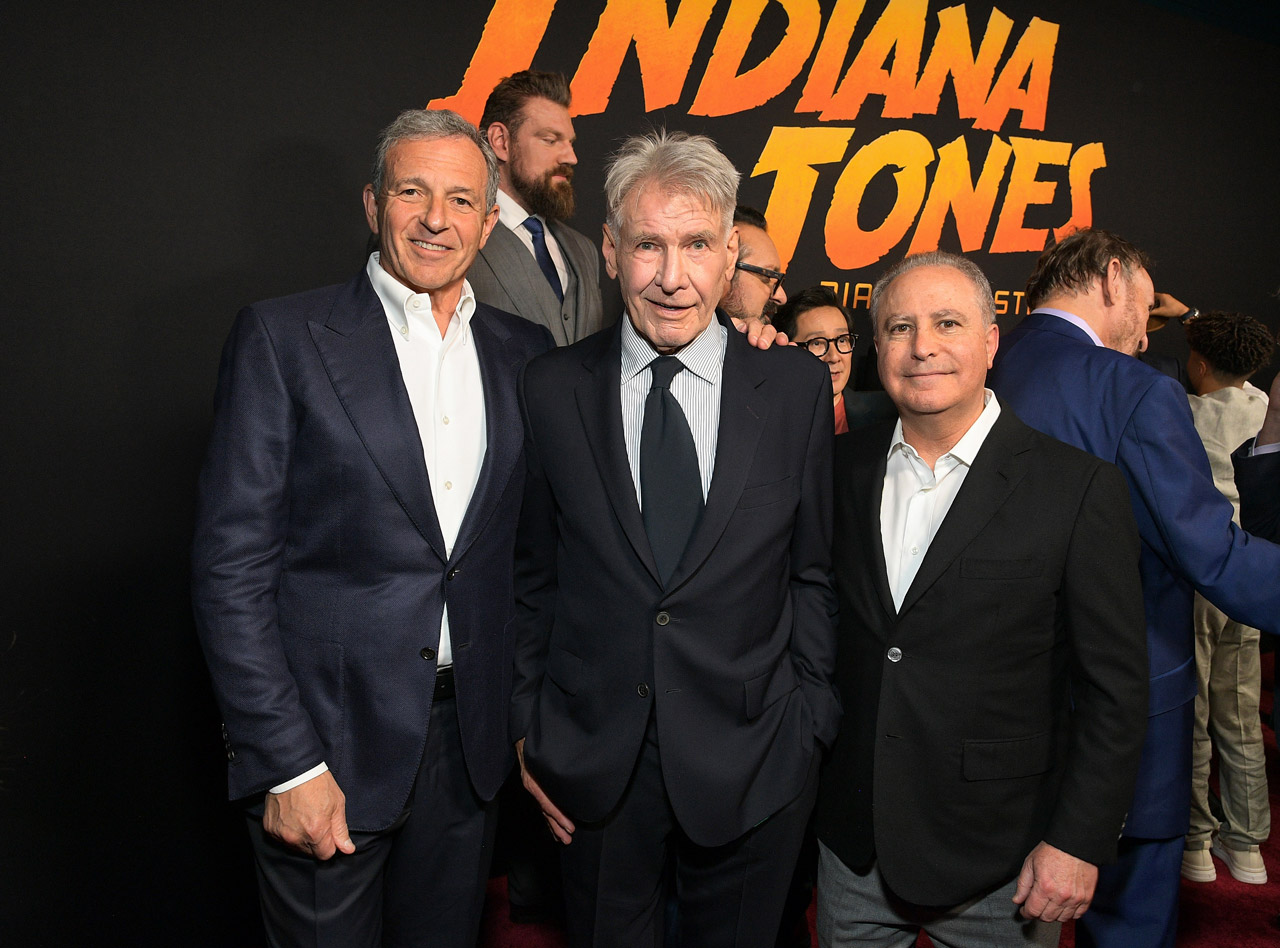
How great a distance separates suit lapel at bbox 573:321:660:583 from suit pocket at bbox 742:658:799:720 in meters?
0.28

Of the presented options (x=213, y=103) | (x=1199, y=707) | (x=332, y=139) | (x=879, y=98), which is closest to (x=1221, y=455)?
(x=1199, y=707)

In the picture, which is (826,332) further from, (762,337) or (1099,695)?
(1099,695)

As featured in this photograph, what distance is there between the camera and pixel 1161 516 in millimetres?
1869

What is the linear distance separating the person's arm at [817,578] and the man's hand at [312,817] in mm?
903

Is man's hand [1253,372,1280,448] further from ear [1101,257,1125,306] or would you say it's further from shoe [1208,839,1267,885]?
shoe [1208,839,1267,885]

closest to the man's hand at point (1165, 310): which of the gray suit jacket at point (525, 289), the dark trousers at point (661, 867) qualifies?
the gray suit jacket at point (525, 289)

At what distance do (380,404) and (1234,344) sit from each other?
3.47 m

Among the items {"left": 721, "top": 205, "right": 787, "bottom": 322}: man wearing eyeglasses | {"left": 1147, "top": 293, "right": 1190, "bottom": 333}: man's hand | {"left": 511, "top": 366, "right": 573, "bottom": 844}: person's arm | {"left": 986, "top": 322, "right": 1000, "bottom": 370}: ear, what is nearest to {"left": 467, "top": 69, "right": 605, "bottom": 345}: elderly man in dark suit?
{"left": 721, "top": 205, "right": 787, "bottom": 322}: man wearing eyeglasses

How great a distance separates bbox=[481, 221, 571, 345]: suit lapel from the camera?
2.59m

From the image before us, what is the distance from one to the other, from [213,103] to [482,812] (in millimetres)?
1977

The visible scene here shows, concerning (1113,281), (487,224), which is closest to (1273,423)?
(1113,281)

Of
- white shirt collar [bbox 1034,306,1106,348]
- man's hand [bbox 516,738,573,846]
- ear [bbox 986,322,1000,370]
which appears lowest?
man's hand [bbox 516,738,573,846]

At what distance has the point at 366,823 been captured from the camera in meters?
1.69

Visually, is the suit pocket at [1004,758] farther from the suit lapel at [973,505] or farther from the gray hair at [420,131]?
the gray hair at [420,131]
